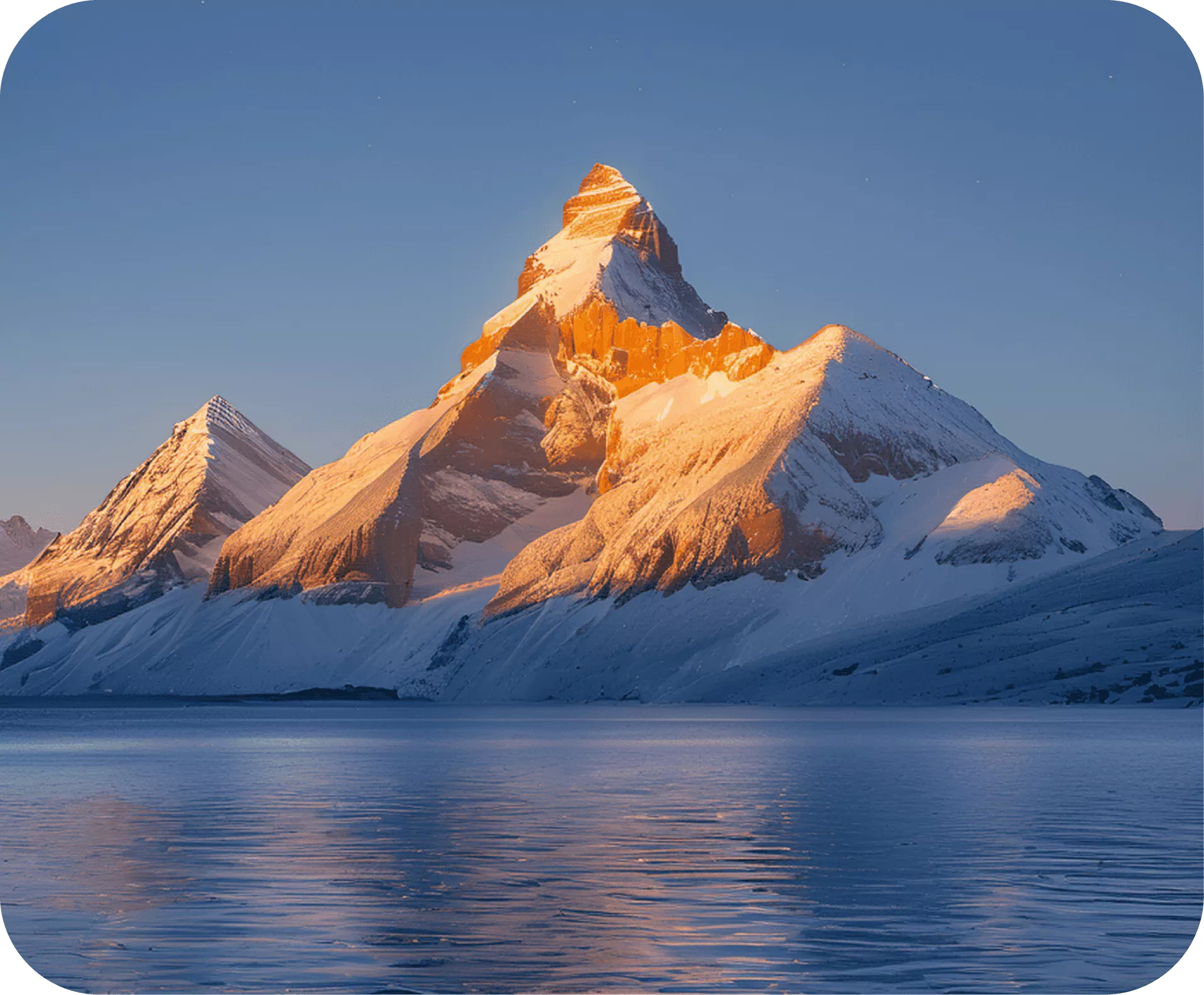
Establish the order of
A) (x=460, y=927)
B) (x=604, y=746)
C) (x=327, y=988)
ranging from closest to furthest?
1. (x=327, y=988)
2. (x=460, y=927)
3. (x=604, y=746)

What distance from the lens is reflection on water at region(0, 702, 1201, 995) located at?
22.5m

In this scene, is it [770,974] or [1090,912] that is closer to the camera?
[770,974]

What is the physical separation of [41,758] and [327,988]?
76.6 m

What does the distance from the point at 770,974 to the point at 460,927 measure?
21.1 feet

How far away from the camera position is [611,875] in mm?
33469

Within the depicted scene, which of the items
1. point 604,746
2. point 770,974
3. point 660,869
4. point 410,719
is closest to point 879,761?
point 604,746

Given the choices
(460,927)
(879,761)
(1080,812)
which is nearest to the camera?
Result: (460,927)

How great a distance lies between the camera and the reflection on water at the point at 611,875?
73.7 ft

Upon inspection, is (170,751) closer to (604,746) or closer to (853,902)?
(604,746)

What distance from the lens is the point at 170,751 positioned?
98.2 m

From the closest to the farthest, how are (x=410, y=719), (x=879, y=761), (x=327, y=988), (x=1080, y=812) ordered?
(x=327, y=988) → (x=1080, y=812) → (x=879, y=761) → (x=410, y=719)

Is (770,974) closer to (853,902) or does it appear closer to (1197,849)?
(853,902)

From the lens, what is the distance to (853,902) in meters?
29.4

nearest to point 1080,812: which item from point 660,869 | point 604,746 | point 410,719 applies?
point 660,869
